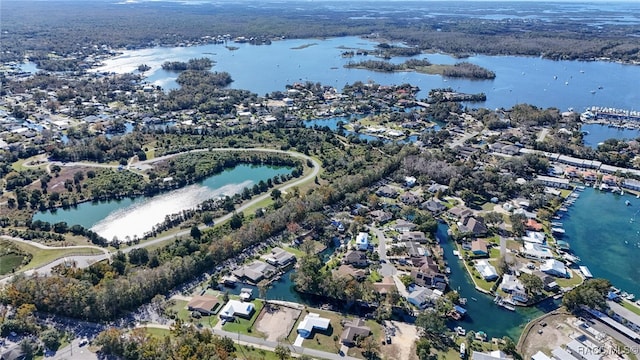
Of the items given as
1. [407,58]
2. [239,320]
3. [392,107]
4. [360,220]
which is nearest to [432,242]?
[360,220]

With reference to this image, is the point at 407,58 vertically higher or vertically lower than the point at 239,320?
higher

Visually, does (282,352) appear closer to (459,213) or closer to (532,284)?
(532,284)

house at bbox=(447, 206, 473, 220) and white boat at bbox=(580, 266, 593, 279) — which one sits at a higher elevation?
house at bbox=(447, 206, 473, 220)

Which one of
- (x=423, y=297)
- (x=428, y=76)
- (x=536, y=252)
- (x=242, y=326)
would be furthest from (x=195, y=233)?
(x=428, y=76)

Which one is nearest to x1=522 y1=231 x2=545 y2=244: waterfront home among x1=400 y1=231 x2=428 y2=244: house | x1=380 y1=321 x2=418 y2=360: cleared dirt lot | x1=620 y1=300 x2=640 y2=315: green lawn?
x1=620 y1=300 x2=640 y2=315: green lawn

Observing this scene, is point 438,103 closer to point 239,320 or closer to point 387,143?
point 387,143

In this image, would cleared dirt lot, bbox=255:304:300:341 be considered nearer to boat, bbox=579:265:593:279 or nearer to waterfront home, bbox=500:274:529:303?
waterfront home, bbox=500:274:529:303
